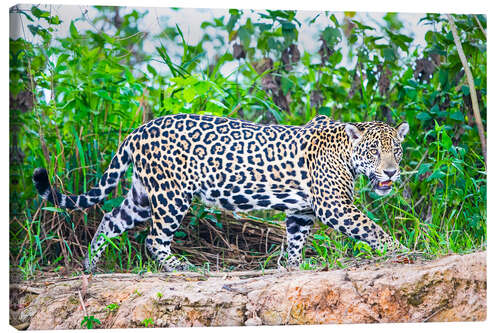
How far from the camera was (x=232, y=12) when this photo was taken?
5.89 meters

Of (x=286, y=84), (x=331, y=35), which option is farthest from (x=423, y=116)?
(x=286, y=84)

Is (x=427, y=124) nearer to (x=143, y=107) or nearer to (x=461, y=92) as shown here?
(x=461, y=92)

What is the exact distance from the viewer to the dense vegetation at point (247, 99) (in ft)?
18.3

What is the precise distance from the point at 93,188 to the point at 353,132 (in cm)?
210

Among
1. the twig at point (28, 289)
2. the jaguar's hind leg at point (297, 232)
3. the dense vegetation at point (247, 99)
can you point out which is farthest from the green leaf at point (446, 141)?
the twig at point (28, 289)

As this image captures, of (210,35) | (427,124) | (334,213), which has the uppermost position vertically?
(210,35)

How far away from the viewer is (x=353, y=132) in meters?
5.88

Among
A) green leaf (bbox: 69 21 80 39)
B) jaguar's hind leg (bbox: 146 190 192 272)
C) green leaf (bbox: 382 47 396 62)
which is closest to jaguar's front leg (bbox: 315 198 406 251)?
jaguar's hind leg (bbox: 146 190 192 272)

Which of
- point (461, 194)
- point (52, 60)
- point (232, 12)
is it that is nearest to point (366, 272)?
point (461, 194)

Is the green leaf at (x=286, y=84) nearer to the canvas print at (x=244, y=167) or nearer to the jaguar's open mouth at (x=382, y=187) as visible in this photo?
the canvas print at (x=244, y=167)

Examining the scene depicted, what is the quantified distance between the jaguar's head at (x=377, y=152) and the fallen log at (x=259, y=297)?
686 mm

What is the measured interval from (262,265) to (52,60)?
230 cm

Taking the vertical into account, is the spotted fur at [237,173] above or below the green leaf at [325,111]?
below

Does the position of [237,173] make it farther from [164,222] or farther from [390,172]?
[390,172]
